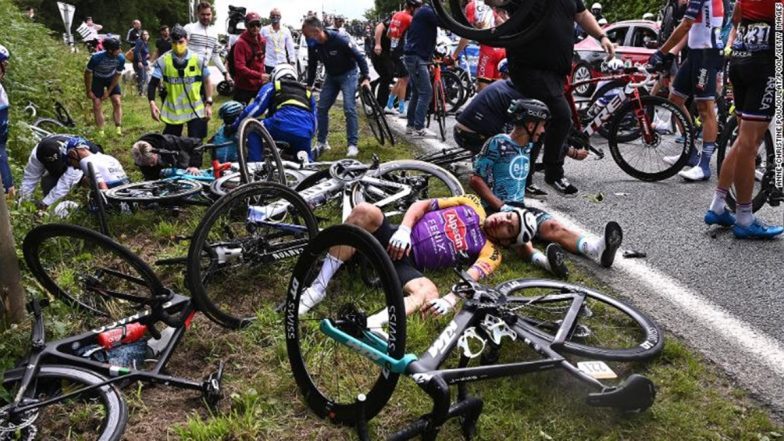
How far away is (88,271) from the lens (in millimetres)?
3793

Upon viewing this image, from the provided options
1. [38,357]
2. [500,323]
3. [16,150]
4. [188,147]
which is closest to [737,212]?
[500,323]

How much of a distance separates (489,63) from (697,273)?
18.7 feet

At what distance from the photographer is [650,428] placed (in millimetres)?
2633

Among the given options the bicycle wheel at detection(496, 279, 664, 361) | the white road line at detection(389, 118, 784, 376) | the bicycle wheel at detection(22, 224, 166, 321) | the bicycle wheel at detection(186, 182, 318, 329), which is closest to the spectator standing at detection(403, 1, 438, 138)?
the white road line at detection(389, 118, 784, 376)

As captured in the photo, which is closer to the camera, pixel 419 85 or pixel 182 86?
pixel 182 86

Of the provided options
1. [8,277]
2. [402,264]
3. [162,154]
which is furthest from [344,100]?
[8,277]

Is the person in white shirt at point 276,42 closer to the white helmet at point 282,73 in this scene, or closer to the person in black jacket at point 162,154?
the white helmet at point 282,73

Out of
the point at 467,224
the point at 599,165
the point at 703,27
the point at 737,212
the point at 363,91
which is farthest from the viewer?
the point at 363,91

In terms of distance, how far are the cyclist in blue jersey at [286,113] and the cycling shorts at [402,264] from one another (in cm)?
277

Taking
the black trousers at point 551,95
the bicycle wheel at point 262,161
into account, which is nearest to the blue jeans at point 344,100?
the bicycle wheel at point 262,161

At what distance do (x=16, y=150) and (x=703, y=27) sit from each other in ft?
26.7

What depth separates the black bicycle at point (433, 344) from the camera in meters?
2.34

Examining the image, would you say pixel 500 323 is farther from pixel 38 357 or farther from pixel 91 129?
pixel 91 129

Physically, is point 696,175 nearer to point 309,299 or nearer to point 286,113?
point 286,113
